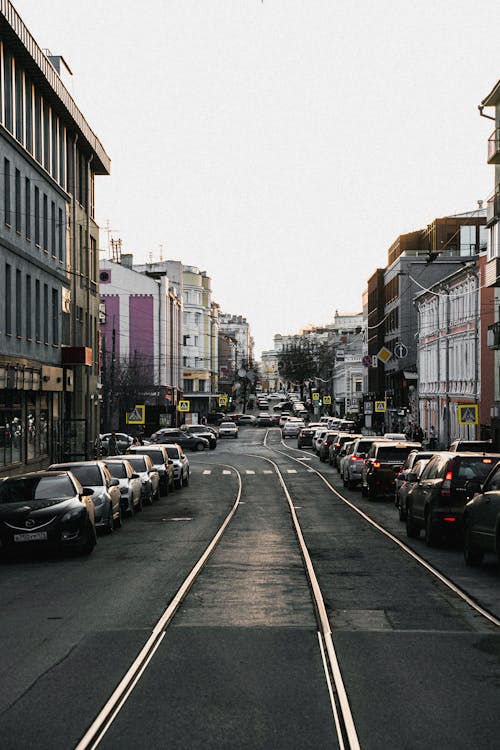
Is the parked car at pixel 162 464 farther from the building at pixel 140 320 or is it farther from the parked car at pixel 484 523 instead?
the building at pixel 140 320

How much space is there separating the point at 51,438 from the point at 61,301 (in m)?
5.94

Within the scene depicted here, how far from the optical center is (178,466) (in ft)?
129

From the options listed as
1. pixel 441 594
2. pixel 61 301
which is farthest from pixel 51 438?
pixel 441 594

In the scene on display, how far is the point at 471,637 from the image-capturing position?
10031 millimetres

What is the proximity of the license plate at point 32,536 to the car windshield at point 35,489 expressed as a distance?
936mm

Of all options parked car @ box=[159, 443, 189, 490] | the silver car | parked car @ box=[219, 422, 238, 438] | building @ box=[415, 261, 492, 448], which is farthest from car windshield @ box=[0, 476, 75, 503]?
parked car @ box=[219, 422, 238, 438]

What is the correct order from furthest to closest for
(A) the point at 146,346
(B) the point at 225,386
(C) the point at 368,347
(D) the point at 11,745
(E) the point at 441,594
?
(B) the point at 225,386 < (C) the point at 368,347 < (A) the point at 146,346 < (E) the point at 441,594 < (D) the point at 11,745

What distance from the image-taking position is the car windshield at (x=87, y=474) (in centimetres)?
2191

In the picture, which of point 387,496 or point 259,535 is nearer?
point 259,535

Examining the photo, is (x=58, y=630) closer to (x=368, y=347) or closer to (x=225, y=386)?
(x=368, y=347)

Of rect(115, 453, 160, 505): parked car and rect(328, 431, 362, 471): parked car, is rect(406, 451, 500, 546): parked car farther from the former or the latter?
rect(328, 431, 362, 471): parked car

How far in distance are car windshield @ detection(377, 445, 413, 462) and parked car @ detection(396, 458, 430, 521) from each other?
5915 mm

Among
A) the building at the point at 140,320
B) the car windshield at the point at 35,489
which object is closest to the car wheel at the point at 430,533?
the car windshield at the point at 35,489

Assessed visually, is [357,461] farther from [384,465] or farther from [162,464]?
[162,464]
